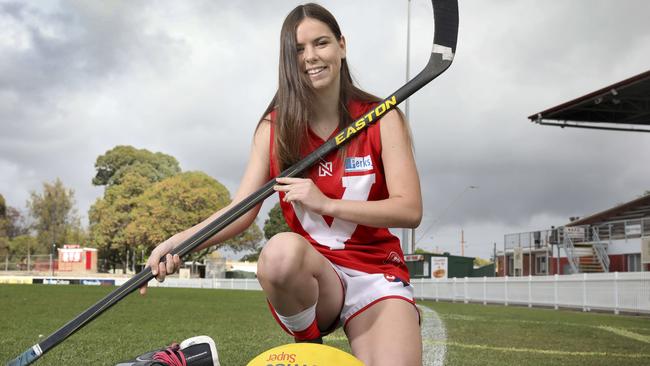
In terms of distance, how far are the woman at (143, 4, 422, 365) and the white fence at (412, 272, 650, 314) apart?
1684 cm

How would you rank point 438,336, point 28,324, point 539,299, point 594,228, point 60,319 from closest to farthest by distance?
1. point 438,336
2. point 28,324
3. point 60,319
4. point 539,299
5. point 594,228

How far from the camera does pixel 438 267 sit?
1716 inches

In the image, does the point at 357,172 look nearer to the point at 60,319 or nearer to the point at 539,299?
the point at 60,319

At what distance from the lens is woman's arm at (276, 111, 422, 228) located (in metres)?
2.87

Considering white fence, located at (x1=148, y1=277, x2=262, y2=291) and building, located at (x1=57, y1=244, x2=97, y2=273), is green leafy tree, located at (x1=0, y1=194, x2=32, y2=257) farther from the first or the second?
white fence, located at (x1=148, y1=277, x2=262, y2=291)

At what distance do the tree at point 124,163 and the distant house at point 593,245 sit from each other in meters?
41.4

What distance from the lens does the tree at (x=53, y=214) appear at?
72500 millimetres

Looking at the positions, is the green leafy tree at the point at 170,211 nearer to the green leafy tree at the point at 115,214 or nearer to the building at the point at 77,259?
the green leafy tree at the point at 115,214

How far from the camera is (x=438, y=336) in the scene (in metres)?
8.80

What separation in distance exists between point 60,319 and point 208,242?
28.7ft

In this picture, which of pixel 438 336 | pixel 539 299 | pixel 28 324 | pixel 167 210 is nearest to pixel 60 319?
pixel 28 324

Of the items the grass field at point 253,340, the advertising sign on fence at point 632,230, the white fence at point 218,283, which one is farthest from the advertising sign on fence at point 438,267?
the grass field at point 253,340

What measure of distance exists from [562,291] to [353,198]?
2059 cm

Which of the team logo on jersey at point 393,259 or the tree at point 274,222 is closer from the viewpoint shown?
the team logo on jersey at point 393,259
